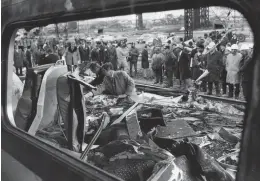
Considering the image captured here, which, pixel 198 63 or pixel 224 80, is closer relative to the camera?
pixel 224 80

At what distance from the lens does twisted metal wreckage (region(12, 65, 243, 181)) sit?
7.02ft

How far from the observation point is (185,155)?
2.27 m

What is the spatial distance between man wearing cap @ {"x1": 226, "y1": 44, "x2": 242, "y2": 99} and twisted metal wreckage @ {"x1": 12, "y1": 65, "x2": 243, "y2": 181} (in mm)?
2085

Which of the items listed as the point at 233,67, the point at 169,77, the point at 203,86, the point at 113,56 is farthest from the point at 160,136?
the point at 113,56

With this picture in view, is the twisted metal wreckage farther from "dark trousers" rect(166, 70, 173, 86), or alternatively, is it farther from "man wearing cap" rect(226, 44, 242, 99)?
"dark trousers" rect(166, 70, 173, 86)

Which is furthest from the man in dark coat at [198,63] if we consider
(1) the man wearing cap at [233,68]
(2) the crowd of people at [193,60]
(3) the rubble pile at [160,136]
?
(3) the rubble pile at [160,136]

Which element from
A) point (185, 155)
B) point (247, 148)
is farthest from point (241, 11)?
point (185, 155)

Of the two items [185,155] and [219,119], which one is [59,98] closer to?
[185,155]

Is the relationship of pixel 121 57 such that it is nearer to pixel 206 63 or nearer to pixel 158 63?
pixel 158 63

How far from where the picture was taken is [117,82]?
17.2 ft

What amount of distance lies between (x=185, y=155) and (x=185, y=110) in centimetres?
244

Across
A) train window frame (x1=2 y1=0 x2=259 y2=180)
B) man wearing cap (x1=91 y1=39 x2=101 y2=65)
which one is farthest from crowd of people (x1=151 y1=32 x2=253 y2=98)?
train window frame (x1=2 y1=0 x2=259 y2=180)

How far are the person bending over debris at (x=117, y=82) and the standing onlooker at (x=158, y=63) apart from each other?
4.07 meters

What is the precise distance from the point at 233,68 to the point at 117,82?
10.3 feet
